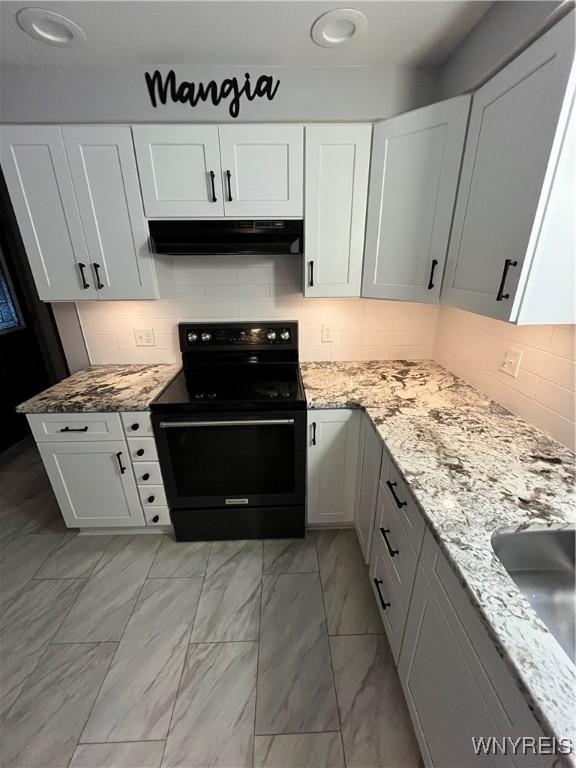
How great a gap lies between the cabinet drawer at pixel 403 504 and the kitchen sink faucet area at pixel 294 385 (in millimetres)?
15

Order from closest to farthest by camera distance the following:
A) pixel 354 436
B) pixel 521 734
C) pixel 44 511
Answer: pixel 521 734, pixel 354 436, pixel 44 511

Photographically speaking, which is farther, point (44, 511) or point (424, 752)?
point (44, 511)

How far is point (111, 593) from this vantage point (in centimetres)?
161

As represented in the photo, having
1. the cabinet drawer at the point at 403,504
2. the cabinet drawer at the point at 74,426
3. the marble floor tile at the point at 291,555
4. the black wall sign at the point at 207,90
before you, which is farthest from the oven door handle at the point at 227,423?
the black wall sign at the point at 207,90

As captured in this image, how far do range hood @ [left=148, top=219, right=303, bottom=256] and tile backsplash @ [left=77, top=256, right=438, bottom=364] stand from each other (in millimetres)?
290

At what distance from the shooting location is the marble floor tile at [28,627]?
1283 millimetres

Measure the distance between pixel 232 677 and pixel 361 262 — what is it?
2.00 meters

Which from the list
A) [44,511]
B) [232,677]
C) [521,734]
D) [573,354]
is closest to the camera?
[521,734]

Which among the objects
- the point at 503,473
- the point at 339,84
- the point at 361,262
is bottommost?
the point at 503,473

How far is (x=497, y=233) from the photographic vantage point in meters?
1.08

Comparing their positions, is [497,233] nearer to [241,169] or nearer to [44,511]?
[241,169]

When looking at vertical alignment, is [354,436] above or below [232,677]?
above

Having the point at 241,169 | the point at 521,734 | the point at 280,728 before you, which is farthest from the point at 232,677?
the point at 241,169

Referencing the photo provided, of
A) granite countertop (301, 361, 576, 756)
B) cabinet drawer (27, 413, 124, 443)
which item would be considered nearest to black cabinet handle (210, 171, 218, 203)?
granite countertop (301, 361, 576, 756)
